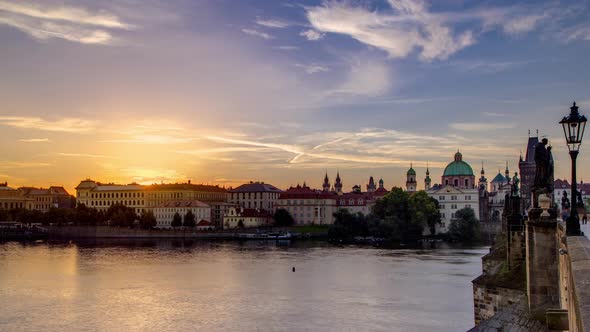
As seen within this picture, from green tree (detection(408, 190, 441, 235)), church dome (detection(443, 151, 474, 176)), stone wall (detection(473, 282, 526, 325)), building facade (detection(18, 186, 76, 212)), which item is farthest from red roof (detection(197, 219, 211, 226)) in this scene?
stone wall (detection(473, 282, 526, 325))

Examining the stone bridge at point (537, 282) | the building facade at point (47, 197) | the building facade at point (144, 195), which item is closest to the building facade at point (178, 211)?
the building facade at point (144, 195)

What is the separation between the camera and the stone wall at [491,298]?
15.9m

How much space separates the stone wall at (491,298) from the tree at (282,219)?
114 meters

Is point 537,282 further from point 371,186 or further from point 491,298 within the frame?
point 371,186

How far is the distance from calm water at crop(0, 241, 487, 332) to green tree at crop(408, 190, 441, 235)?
3057cm

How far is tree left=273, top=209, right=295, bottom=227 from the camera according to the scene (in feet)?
434

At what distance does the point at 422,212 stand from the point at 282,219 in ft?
135

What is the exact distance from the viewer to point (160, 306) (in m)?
37.2

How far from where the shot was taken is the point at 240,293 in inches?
1656

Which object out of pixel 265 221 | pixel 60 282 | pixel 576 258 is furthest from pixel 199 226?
pixel 576 258

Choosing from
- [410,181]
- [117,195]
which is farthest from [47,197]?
[410,181]

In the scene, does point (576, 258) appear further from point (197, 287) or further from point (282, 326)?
point (197, 287)

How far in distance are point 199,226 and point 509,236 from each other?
116 meters

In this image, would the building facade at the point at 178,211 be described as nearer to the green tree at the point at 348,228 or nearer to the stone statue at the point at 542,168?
the green tree at the point at 348,228
